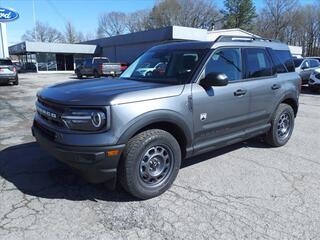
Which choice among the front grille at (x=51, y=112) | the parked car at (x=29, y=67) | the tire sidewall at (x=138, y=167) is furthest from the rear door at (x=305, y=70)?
the parked car at (x=29, y=67)

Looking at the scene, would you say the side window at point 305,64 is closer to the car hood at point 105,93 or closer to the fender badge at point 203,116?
the fender badge at point 203,116

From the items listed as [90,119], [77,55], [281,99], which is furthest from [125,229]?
[77,55]

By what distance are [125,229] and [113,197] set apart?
0.72 metres

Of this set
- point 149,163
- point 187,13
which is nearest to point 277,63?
Answer: point 149,163

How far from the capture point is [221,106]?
4363mm

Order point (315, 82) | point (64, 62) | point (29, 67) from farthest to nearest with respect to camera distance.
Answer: point (64, 62), point (29, 67), point (315, 82)

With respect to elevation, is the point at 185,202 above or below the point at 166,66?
below

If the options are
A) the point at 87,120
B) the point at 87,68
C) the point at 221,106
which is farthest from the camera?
the point at 87,68

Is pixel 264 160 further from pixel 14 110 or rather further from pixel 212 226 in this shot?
pixel 14 110

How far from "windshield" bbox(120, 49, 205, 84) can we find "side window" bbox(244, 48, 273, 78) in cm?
98

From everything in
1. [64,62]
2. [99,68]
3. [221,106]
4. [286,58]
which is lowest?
[221,106]

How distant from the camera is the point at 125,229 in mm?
3131

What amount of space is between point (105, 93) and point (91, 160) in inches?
30.5

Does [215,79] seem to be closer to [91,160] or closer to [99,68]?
[91,160]
